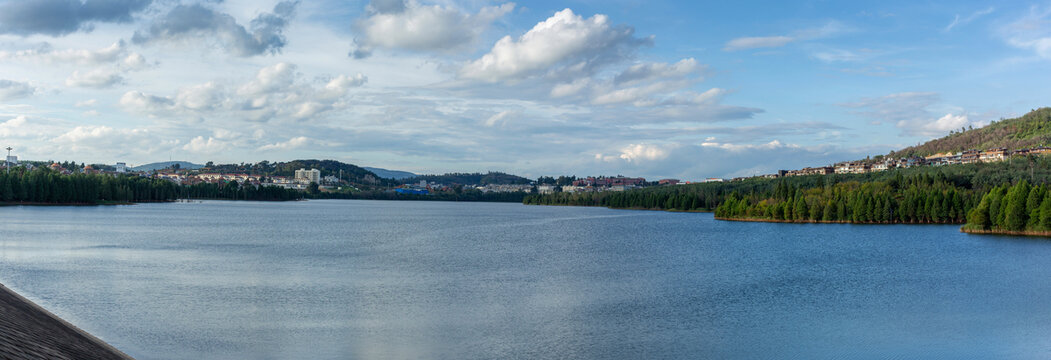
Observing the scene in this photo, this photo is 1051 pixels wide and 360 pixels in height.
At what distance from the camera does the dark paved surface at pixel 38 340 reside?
10.6 metres

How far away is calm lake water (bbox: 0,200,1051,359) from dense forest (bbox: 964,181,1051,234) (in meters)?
15.4

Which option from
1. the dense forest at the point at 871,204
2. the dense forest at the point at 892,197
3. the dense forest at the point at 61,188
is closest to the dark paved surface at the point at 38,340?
the dense forest at the point at 871,204

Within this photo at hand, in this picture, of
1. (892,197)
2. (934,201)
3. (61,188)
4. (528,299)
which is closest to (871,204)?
(934,201)

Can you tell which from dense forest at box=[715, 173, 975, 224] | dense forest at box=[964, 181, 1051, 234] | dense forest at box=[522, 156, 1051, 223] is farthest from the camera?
dense forest at box=[522, 156, 1051, 223]

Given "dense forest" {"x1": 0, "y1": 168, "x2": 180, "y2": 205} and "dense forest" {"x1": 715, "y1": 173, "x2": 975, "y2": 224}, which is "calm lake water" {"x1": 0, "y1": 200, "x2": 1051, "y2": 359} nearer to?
"dense forest" {"x1": 715, "y1": 173, "x2": 975, "y2": 224}

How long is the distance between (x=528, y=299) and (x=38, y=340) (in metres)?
17.6

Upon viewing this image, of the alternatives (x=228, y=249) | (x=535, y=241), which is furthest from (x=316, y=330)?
(x=535, y=241)

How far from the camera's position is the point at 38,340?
12.6 metres

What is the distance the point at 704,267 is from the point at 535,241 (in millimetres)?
22236

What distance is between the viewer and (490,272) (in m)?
36.9

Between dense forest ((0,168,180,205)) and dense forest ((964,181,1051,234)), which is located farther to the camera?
dense forest ((0,168,180,205))

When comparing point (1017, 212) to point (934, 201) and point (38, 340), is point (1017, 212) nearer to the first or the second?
point (934, 201)

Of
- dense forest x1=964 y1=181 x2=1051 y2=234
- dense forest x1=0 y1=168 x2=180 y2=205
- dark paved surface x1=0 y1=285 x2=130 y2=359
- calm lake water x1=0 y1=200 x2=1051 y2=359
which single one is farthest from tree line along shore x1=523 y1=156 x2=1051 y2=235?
dense forest x1=0 y1=168 x2=180 y2=205

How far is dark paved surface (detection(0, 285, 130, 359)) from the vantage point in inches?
419
